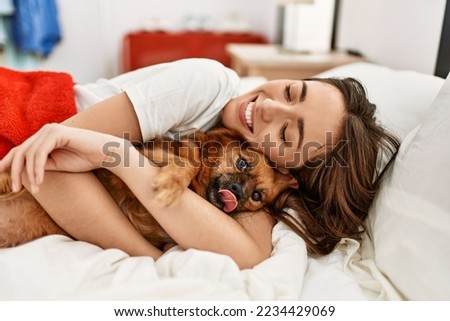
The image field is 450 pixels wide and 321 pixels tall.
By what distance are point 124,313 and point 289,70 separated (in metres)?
1.99

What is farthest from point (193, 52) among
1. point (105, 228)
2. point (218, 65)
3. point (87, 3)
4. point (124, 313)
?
point (124, 313)

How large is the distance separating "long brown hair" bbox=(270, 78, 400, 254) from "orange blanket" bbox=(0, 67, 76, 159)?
699 millimetres

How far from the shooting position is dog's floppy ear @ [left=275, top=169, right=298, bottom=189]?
4.25ft

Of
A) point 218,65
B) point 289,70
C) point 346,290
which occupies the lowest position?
point 346,290

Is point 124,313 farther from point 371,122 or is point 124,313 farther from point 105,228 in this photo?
point 371,122

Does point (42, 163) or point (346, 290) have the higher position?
point (42, 163)

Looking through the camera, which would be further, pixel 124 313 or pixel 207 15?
pixel 207 15

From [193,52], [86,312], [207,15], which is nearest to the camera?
[86,312]

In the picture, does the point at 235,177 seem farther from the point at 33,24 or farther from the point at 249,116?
the point at 33,24

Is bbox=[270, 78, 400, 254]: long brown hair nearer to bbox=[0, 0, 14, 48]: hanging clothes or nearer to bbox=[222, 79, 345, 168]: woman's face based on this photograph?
bbox=[222, 79, 345, 168]: woman's face

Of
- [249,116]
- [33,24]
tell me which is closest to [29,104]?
[249,116]

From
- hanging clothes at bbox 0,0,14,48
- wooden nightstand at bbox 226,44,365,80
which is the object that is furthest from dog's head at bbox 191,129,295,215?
hanging clothes at bbox 0,0,14,48

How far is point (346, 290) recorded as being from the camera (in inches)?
37.7

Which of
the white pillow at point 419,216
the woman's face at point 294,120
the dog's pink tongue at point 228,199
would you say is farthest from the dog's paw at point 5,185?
the white pillow at point 419,216
